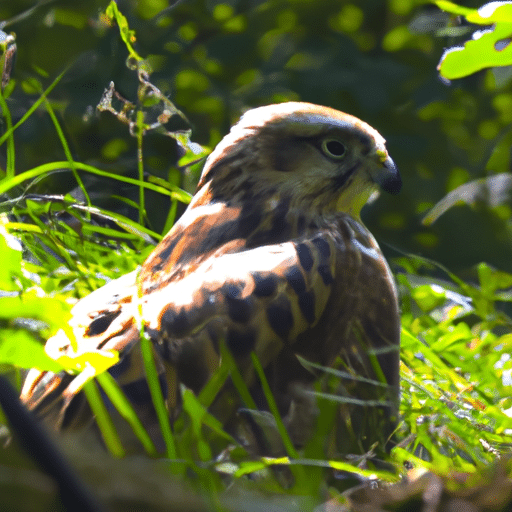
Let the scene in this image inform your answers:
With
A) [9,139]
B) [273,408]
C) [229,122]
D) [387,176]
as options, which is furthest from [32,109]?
[273,408]

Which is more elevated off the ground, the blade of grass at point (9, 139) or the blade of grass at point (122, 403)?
the blade of grass at point (9, 139)

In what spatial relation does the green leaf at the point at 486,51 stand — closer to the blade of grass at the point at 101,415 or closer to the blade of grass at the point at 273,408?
the blade of grass at the point at 273,408

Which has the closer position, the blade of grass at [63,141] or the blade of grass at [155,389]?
the blade of grass at [155,389]

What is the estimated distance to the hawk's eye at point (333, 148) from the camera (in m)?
0.87

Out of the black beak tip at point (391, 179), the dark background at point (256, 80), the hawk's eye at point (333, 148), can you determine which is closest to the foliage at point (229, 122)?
the dark background at point (256, 80)

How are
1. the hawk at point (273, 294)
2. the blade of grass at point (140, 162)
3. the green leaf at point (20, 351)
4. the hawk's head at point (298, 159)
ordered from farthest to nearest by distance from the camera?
the blade of grass at point (140, 162) < the hawk's head at point (298, 159) < the hawk at point (273, 294) < the green leaf at point (20, 351)

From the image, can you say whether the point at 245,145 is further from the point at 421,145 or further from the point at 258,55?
the point at 421,145

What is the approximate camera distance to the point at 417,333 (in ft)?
4.26

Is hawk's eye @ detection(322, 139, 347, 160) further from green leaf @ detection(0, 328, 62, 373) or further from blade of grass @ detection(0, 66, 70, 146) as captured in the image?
blade of grass @ detection(0, 66, 70, 146)

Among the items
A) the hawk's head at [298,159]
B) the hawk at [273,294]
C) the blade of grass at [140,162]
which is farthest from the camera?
the blade of grass at [140,162]

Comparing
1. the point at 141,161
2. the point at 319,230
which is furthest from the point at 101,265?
the point at 319,230

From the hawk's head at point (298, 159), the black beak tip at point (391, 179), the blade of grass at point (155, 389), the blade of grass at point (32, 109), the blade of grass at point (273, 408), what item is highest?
the blade of grass at point (32, 109)

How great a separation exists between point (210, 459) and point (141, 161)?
36.7 inches

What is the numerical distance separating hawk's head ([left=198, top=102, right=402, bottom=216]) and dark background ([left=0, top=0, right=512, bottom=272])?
20.0 inches
